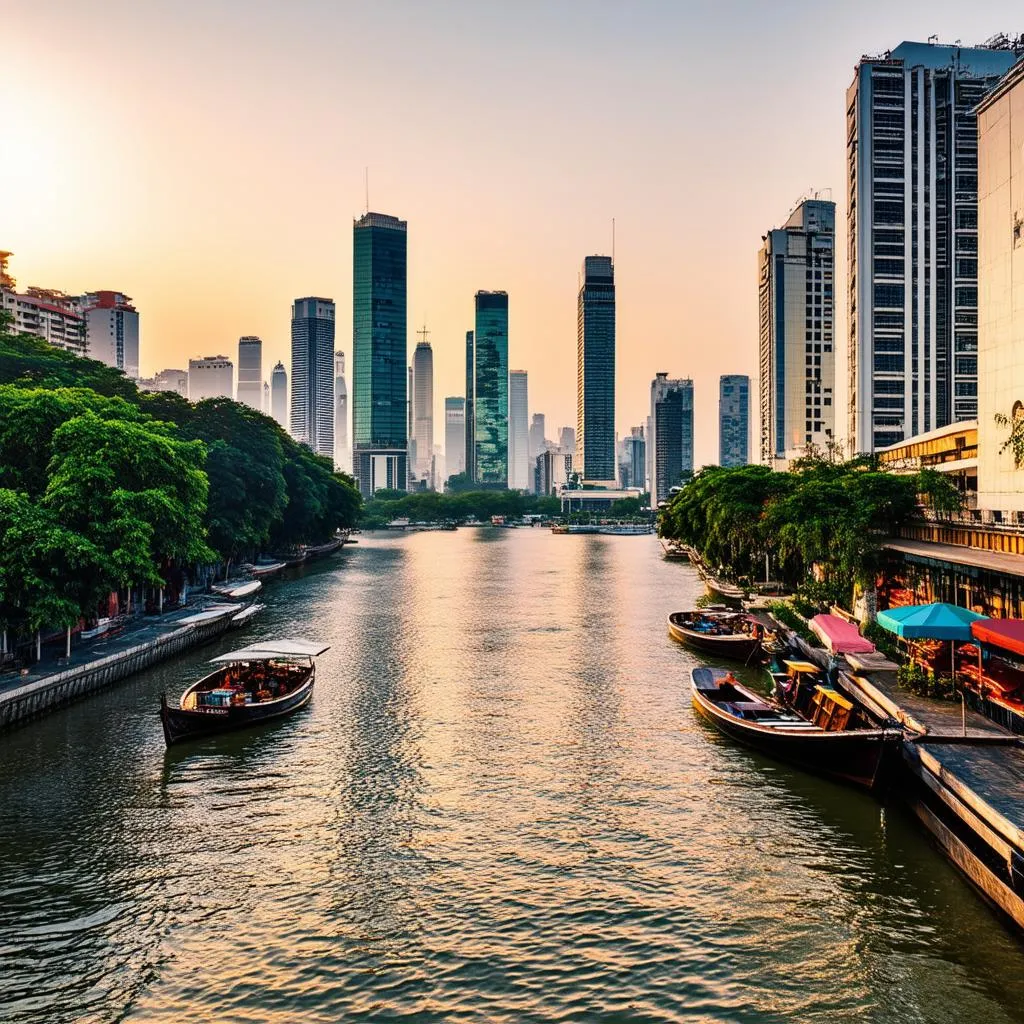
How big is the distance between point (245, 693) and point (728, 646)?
28.6 meters

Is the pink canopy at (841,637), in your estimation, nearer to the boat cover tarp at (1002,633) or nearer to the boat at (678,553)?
the boat cover tarp at (1002,633)

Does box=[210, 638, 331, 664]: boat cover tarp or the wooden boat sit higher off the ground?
box=[210, 638, 331, 664]: boat cover tarp

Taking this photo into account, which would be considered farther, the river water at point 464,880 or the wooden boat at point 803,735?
the wooden boat at point 803,735

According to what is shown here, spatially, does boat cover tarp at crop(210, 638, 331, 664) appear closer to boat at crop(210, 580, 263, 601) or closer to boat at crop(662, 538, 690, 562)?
boat at crop(210, 580, 263, 601)

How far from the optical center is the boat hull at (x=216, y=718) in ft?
109

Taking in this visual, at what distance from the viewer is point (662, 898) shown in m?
21.4

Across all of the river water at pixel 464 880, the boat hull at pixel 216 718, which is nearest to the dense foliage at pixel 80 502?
the river water at pixel 464 880

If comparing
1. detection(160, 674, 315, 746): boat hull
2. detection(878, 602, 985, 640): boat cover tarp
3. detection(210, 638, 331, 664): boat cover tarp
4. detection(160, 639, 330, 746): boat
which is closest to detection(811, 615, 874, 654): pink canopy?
detection(878, 602, 985, 640): boat cover tarp

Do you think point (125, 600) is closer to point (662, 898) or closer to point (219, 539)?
point (219, 539)

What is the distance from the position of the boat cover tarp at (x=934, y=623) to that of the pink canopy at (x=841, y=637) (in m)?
8.14

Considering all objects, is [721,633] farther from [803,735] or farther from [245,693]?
[245,693]

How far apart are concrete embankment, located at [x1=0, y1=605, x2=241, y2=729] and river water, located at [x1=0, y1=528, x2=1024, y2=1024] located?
43.2 inches

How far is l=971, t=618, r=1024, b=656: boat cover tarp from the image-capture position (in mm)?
27328

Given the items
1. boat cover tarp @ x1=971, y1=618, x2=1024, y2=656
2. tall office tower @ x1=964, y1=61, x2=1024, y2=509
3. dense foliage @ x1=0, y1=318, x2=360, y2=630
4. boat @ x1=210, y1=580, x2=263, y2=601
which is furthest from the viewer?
boat @ x1=210, y1=580, x2=263, y2=601
